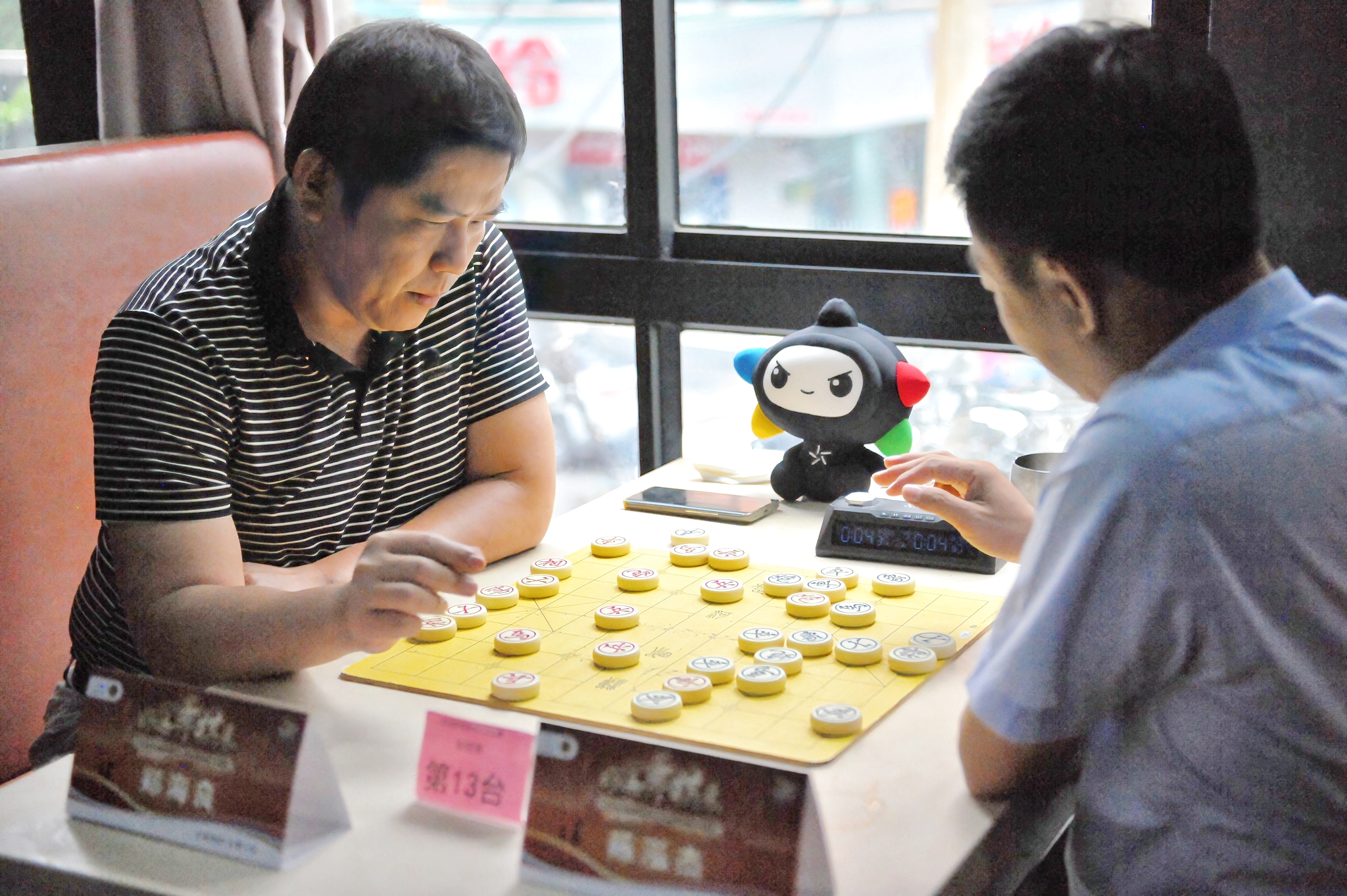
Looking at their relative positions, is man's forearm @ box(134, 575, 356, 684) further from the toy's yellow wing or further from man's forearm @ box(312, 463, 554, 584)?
the toy's yellow wing

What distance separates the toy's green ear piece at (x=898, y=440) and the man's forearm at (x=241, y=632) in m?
0.77

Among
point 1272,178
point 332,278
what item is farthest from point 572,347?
point 1272,178

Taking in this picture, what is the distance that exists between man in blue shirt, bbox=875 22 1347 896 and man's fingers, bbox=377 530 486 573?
1.27ft

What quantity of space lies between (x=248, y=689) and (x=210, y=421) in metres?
0.28

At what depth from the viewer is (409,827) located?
85cm

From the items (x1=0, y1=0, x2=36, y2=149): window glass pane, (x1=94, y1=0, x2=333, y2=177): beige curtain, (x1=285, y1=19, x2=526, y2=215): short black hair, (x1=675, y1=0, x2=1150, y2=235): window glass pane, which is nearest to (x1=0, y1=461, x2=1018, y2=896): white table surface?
(x1=285, y1=19, x2=526, y2=215): short black hair

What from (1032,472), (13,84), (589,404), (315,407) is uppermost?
(13,84)

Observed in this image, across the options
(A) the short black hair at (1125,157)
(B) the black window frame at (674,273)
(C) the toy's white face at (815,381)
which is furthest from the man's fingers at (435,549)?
(B) the black window frame at (674,273)

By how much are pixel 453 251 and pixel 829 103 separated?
942mm

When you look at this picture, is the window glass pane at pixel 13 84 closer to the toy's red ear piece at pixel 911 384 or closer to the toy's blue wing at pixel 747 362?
the toy's blue wing at pixel 747 362

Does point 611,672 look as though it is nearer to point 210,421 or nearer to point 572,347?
point 210,421

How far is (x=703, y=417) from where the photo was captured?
2160 mm

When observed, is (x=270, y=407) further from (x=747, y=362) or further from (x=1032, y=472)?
(x=1032, y=472)

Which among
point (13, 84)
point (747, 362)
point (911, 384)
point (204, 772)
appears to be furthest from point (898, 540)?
point (13, 84)
